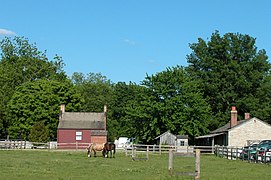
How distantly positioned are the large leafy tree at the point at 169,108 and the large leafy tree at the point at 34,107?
50.6ft

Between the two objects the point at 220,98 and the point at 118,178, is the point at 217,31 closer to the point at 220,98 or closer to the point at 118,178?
the point at 220,98

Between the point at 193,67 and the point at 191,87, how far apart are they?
19349 mm

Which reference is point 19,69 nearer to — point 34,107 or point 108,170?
Answer: point 34,107

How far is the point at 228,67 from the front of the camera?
78812 mm

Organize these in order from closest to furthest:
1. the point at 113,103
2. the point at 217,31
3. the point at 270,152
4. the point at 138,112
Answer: the point at 270,152
the point at 138,112
the point at 217,31
the point at 113,103

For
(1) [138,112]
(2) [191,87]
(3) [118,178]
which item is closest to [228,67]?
(2) [191,87]

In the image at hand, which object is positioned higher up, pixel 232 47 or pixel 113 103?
pixel 232 47

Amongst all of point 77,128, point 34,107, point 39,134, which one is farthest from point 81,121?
point 34,107

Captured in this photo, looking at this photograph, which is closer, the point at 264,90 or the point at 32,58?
the point at 264,90

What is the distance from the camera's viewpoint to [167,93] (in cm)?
6275

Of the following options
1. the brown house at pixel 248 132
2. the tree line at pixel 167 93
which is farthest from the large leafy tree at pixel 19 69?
the brown house at pixel 248 132

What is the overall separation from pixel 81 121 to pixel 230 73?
24.5 metres

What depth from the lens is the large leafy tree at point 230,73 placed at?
77.1 metres

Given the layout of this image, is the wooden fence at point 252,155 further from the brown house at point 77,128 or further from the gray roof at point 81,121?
the gray roof at point 81,121
